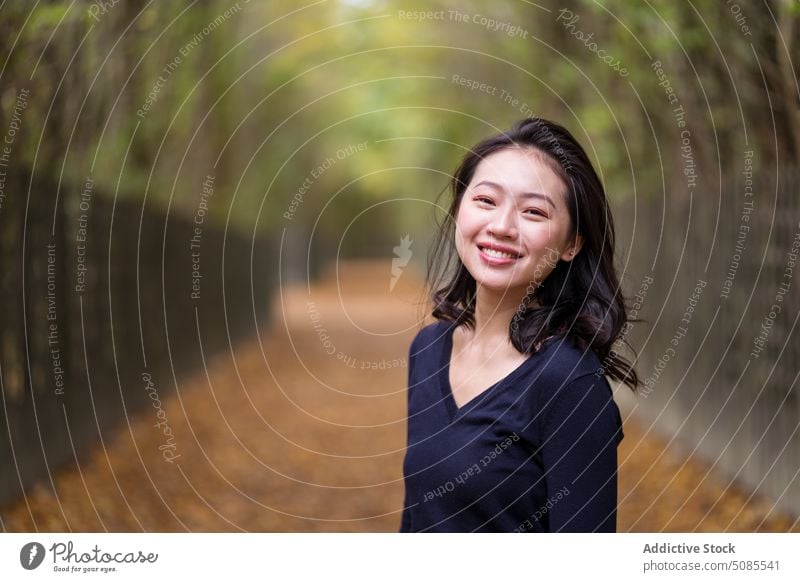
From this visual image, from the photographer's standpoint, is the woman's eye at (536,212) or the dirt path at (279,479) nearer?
the woman's eye at (536,212)

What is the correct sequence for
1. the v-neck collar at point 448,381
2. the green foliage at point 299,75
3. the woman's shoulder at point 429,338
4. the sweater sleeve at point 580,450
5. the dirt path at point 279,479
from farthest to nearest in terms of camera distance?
1. the green foliage at point 299,75
2. the dirt path at point 279,479
3. the woman's shoulder at point 429,338
4. the v-neck collar at point 448,381
5. the sweater sleeve at point 580,450

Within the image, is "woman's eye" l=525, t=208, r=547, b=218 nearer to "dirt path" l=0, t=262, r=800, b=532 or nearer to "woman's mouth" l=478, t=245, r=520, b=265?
"woman's mouth" l=478, t=245, r=520, b=265

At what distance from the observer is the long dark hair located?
2178 millimetres

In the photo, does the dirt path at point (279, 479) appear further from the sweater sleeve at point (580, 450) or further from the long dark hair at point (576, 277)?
the sweater sleeve at point (580, 450)

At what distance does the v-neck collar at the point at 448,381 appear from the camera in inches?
84.8

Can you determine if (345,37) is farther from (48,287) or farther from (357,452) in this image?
(48,287)

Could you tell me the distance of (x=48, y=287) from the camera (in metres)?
6.92

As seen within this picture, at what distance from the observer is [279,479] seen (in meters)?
7.80

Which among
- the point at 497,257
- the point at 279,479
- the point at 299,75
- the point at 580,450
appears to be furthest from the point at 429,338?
the point at 279,479

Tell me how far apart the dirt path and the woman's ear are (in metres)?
1.02

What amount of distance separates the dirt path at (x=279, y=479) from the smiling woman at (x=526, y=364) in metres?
0.94

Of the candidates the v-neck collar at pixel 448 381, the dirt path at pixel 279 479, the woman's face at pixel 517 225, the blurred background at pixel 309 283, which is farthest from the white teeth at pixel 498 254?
the dirt path at pixel 279 479

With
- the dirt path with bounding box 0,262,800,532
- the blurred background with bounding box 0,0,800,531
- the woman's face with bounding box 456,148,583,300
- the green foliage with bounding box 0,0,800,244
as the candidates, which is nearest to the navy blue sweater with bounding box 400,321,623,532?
the woman's face with bounding box 456,148,583,300
